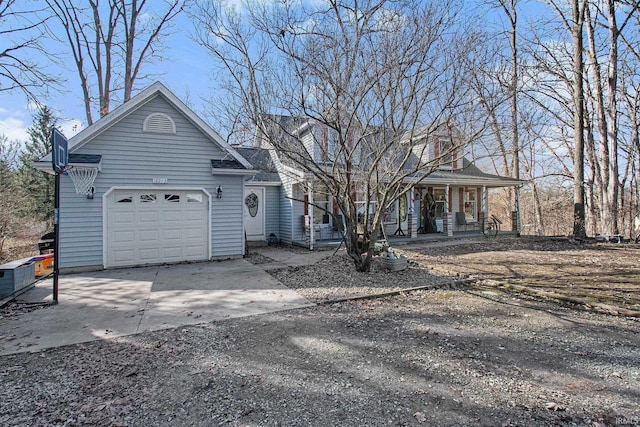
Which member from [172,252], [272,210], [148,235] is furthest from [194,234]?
[272,210]

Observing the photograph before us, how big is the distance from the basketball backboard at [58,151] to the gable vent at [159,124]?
344 centimetres

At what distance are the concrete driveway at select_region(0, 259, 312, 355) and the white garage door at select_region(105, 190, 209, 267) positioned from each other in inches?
30.0

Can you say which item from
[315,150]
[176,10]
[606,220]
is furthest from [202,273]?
[606,220]

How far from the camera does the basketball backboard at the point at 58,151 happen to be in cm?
536

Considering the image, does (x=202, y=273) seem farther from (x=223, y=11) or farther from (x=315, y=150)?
(x=223, y=11)

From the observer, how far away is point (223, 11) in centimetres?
679

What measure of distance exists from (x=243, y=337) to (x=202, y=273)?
14.7 ft

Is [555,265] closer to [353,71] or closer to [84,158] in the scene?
[353,71]

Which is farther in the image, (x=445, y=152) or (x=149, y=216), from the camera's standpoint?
(x=149, y=216)

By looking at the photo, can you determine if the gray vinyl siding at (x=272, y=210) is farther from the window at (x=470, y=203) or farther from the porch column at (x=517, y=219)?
the porch column at (x=517, y=219)

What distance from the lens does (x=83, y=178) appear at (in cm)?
836

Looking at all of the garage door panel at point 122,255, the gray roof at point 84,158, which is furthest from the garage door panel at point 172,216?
the gray roof at point 84,158

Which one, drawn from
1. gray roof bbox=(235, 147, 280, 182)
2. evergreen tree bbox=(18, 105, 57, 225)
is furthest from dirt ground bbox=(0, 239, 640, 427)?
evergreen tree bbox=(18, 105, 57, 225)

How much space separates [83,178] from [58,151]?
10.5ft
